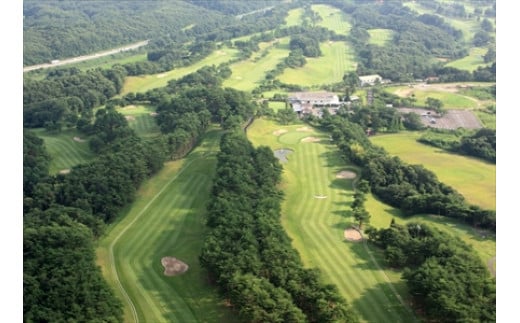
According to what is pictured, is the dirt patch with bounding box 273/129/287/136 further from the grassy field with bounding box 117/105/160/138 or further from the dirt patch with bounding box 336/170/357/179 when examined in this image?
the grassy field with bounding box 117/105/160/138

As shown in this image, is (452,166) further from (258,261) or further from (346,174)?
(258,261)

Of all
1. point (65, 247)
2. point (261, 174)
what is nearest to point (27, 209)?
point (65, 247)

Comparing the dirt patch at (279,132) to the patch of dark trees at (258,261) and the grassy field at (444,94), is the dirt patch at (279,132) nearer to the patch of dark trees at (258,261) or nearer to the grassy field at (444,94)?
the patch of dark trees at (258,261)

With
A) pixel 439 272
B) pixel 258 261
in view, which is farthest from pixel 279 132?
pixel 439 272

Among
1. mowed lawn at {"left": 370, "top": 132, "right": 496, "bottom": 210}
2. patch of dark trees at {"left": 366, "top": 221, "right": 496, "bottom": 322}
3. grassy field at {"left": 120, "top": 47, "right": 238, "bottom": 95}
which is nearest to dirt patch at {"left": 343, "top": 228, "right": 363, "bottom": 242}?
patch of dark trees at {"left": 366, "top": 221, "right": 496, "bottom": 322}

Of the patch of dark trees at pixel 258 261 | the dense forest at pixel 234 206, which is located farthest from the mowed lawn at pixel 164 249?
the patch of dark trees at pixel 258 261
